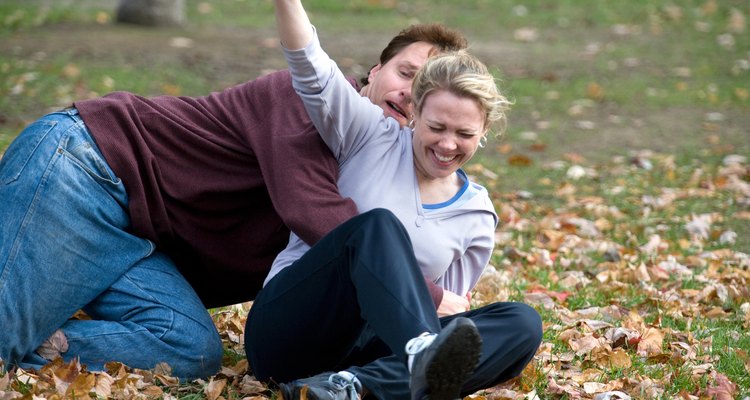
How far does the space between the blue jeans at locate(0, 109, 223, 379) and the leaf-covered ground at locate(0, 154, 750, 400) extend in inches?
3.8

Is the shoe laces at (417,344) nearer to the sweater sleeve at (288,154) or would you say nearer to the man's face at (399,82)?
the sweater sleeve at (288,154)

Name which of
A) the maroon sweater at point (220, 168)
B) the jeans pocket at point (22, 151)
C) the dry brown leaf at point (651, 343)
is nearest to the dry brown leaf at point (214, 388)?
the maroon sweater at point (220, 168)

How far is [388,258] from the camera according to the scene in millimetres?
2988

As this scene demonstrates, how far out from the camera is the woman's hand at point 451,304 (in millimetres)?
3367

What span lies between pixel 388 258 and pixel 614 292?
2.35m

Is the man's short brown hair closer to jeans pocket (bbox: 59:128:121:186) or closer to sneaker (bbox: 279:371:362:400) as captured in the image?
jeans pocket (bbox: 59:128:121:186)

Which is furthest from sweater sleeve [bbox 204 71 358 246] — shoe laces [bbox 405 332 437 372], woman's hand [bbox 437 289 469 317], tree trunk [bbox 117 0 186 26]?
tree trunk [bbox 117 0 186 26]

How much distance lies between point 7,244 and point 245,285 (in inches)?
35.6

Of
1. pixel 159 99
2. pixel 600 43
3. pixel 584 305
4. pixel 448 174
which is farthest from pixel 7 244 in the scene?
pixel 600 43

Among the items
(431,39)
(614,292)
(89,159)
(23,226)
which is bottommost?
(614,292)

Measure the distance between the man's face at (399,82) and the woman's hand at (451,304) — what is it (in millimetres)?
720

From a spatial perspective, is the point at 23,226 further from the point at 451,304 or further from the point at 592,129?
the point at 592,129

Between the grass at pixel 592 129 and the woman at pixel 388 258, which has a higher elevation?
the woman at pixel 388 258

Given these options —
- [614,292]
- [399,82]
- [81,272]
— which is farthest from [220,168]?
[614,292]
